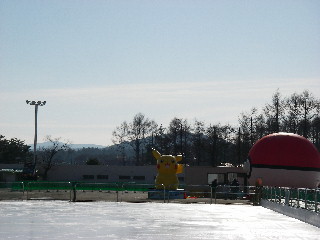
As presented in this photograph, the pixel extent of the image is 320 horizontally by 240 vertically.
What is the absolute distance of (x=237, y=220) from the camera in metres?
24.1

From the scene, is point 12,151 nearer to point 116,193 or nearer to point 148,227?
point 116,193

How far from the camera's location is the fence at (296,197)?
21878 millimetres

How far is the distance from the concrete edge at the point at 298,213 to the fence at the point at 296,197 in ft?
→ 0.54

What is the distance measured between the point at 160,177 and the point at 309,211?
74.8ft

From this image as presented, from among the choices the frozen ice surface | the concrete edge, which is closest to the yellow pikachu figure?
the concrete edge

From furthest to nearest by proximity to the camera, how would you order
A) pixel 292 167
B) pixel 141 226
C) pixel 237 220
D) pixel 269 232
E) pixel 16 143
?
pixel 16 143
pixel 292 167
pixel 237 220
pixel 141 226
pixel 269 232

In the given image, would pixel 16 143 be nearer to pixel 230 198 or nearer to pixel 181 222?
pixel 230 198

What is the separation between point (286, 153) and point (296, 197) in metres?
13.0

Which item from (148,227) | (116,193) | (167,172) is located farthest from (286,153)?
(148,227)

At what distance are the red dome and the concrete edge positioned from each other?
5073 mm

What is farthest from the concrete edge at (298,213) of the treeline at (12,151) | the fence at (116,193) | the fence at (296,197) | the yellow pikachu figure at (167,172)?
the treeline at (12,151)

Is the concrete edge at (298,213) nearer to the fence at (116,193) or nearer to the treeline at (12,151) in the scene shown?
the fence at (116,193)

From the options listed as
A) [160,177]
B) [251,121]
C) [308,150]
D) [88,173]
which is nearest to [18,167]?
[88,173]

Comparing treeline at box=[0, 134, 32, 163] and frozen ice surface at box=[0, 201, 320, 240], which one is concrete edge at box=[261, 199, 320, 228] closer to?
frozen ice surface at box=[0, 201, 320, 240]
